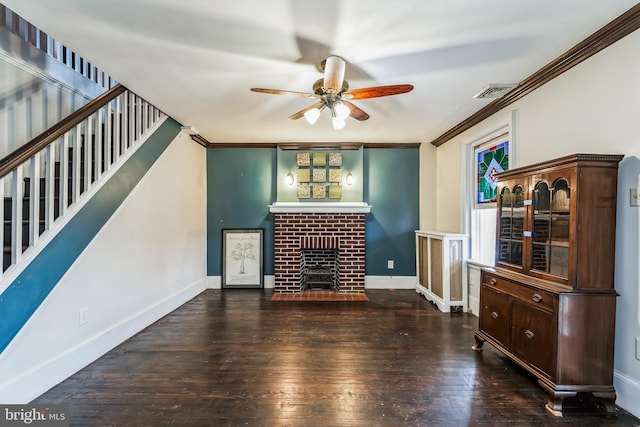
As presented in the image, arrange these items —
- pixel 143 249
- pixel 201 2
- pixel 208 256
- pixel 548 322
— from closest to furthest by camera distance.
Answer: pixel 201 2, pixel 548 322, pixel 143 249, pixel 208 256

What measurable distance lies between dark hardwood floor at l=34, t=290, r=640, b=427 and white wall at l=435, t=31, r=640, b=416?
17.5 inches

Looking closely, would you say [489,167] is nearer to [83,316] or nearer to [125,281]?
[125,281]

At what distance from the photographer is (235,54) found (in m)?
2.08

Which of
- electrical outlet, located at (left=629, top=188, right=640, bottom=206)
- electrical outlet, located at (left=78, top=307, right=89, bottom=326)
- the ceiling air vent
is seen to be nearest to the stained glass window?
the ceiling air vent

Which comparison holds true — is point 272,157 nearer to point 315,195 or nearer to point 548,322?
point 315,195

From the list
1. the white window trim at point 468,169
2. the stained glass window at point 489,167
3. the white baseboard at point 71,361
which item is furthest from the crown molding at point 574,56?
the white baseboard at point 71,361

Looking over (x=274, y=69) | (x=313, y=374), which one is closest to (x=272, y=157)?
(x=274, y=69)

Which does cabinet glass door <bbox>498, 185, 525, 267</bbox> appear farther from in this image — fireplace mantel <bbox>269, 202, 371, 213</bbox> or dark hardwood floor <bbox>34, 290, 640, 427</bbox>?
fireplace mantel <bbox>269, 202, 371, 213</bbox>

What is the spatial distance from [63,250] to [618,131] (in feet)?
13.3

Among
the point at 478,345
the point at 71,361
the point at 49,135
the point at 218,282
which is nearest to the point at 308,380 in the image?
the point at 478,345

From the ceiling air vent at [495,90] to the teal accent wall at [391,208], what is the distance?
1.89m

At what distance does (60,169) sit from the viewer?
6.91 feet

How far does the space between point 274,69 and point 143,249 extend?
2.34 metres

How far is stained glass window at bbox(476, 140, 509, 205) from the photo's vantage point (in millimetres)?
3092
